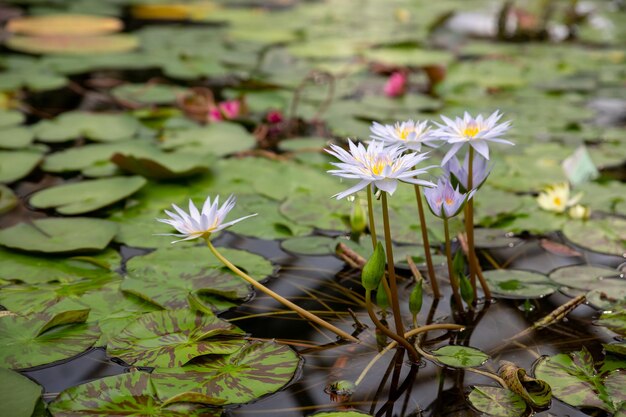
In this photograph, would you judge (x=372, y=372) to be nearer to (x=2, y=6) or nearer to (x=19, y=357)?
(x=19, y=357)

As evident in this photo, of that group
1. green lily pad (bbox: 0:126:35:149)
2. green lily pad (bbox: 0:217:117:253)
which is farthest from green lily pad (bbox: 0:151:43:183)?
green lily pad (bbox: 0:217:117:253)

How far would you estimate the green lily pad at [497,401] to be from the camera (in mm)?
1139

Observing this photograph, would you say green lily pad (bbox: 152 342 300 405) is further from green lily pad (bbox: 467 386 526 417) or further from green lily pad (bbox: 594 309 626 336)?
green lily pad (bbox: 594 309 626 336)

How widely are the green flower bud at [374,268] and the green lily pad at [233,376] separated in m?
0.23

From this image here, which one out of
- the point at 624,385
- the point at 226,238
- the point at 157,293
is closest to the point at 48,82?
the point at 226,238

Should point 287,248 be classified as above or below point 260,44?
below

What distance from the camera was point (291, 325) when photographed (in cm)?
143

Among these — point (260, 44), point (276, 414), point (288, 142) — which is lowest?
point (276, 414)

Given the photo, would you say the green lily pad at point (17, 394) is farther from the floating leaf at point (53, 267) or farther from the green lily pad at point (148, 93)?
the green lily pad at point (148, 93)

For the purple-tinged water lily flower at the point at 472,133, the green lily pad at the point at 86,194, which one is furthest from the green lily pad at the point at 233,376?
the green lily pad at the point at 86,194

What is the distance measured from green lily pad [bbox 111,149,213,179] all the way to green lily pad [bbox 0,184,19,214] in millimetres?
334

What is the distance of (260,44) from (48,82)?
1556 mm

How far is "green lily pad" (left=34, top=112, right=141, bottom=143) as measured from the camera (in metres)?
2.54

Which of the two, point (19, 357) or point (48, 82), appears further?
point (48, 82)
